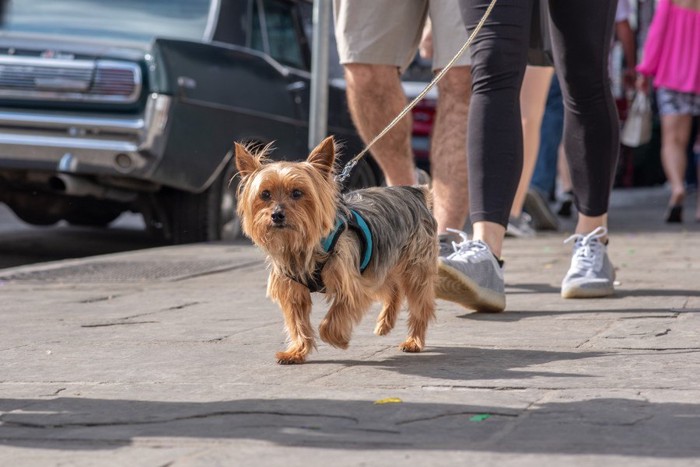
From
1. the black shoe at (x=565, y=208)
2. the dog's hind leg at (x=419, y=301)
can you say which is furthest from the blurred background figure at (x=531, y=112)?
the black shoe at (x=565, y=208)

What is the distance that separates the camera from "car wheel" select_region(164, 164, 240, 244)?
8.74 metres

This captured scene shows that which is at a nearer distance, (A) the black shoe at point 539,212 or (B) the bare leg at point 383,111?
(B) the bare leg at point 383,111

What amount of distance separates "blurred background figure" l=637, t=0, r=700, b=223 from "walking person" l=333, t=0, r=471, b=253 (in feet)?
16.0

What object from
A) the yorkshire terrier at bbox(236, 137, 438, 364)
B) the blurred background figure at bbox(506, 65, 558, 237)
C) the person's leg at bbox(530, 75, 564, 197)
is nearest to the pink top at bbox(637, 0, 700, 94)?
the person's leg at bbox(530, 75, 564, 197)

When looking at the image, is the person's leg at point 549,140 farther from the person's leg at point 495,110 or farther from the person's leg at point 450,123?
the person's leg at point 495,110

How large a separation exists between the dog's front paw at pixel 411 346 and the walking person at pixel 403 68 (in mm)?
1305

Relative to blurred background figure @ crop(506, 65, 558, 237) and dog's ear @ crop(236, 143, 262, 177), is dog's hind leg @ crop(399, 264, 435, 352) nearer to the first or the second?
dog's ear @ crop(236, 143, 262, 177)

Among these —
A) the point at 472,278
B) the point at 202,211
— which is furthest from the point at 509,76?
the point at 202,211

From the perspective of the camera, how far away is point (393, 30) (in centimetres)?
569

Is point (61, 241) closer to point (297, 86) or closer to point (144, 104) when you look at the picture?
point (297, 86)

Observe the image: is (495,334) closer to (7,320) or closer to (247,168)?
(247,168)

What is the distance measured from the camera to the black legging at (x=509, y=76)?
5.02m

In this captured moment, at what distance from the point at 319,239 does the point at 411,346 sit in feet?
1.68

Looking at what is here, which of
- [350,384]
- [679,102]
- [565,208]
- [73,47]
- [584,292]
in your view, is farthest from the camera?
[565,208]
